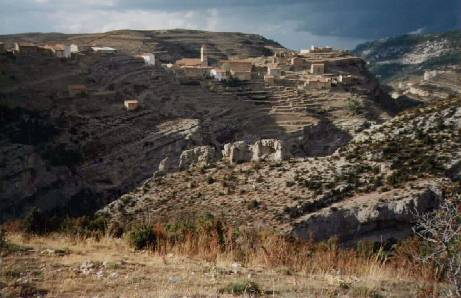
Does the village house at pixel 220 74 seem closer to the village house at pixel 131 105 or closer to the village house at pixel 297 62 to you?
the village house at pixel 297 62

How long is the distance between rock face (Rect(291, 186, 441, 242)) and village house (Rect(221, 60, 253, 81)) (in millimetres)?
36202

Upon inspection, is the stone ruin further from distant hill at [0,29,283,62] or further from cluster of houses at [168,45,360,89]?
distant hill at [0,29,283,62]

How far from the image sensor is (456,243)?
16.8ft

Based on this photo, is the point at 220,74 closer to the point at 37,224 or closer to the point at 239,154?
the point at 239,154

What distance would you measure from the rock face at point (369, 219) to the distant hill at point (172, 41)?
6521cm

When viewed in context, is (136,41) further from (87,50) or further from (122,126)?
(122,126)

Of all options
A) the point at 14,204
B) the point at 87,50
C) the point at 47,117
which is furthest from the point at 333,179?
the point at 87,50

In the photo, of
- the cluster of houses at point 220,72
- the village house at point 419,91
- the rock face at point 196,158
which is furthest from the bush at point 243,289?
the village house at point 419,91

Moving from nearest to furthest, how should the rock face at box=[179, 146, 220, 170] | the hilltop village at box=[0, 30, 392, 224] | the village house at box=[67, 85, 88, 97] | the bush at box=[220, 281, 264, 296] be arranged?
the bush at box=[220, 281, 264, 296] < the rock face at box=[179, 146, 220, 170] < the hilltop village at box=[0, 30, 392, 224] < the village house at box=[67, 85, 88, 97]

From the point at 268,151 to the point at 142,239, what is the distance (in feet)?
51.4

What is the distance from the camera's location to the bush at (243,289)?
554cm

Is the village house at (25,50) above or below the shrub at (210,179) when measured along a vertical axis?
above

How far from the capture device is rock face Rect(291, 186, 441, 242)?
17156 mm

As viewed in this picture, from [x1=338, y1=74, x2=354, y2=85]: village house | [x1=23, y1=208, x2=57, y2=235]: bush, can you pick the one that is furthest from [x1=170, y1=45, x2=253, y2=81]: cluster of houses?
→ [x1=23, y1=208, x2=57, y2=235]: bush
